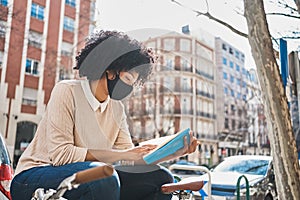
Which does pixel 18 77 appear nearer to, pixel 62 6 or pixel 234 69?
pixel 62 6

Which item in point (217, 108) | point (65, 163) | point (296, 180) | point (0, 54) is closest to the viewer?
point (65, 163)

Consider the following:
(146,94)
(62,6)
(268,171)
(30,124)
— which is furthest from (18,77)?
(146,94)

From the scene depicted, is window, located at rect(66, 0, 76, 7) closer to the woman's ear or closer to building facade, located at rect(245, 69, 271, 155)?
building facade, located at rect(245, 69, 271, 155)

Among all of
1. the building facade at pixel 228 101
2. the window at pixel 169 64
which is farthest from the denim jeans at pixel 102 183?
the building facade at pixel 228 101

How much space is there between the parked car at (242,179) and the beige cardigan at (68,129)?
9.71 ft

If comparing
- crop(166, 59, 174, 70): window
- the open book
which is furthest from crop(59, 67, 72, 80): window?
the open book

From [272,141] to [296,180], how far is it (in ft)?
1.10

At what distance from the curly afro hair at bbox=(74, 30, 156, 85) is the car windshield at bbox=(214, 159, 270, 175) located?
427cm

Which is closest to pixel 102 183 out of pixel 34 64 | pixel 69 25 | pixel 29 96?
pixel 34 64

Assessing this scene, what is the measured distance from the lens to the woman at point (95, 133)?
0.88 metres

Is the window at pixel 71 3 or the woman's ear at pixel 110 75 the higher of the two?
the window at pixel 71 3

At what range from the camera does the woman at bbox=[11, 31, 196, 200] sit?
2.87 feet

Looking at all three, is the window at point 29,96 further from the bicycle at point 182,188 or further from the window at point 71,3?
the bicycle at point 182,188

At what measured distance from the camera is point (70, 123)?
0.97 meters
